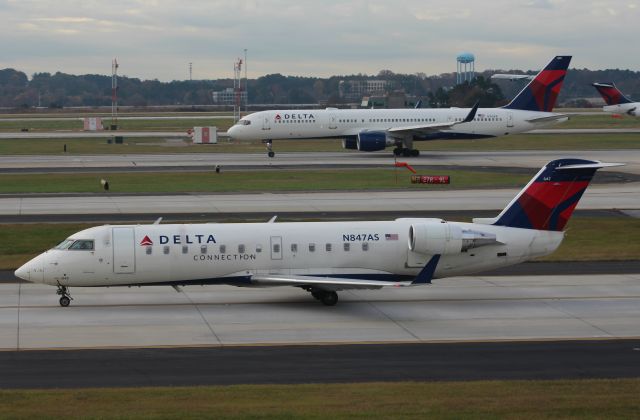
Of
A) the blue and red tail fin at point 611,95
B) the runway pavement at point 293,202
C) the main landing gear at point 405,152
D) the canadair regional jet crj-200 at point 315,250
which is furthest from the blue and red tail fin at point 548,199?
the blue and red tail fin at point 611,95

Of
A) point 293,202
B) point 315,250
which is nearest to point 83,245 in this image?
point 315,250

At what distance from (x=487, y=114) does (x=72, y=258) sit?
60072 millimetres

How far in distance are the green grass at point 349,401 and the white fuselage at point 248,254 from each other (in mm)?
9204

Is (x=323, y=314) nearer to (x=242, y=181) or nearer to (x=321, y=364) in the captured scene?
(x=321, y=364)

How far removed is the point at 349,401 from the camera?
2072 cm

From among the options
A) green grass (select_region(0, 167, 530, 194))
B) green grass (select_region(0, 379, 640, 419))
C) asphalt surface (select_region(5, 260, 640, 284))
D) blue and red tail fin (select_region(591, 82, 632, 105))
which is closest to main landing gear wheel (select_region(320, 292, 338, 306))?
asphalt surface (select_region(5, 260, 640, 284))

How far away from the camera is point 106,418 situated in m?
19.4

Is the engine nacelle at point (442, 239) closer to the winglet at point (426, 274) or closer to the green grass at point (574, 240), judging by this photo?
the winglet at point (426, 274)

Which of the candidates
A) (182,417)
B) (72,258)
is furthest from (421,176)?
(182,417)

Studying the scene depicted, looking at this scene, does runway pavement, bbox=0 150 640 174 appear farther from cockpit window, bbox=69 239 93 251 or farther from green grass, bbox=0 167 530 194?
cockpit window, bbox=69 239 93 251

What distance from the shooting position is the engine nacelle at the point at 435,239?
31.1 m

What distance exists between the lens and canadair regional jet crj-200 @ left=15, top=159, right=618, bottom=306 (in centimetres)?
3064

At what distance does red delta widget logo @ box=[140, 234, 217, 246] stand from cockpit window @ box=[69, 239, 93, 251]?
1525 millimetres

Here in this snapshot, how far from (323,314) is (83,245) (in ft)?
24.3
